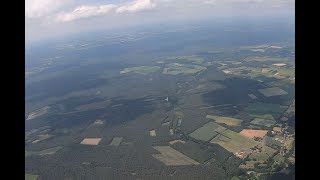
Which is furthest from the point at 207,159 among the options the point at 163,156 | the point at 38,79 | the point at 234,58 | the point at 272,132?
the point at 38,79

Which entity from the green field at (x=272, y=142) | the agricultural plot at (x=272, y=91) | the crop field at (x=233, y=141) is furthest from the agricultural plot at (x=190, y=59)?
the green field at (x=272, y=142)

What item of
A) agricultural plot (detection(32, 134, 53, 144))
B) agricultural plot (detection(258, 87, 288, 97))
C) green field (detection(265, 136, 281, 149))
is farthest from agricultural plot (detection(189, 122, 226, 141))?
agricultural plot (detection(32, 134, 53, 144))

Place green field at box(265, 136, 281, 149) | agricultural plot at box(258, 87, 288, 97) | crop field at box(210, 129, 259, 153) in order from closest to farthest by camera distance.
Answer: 1. green field at box(265, 136, 281, 149)
2. crop field at box(210, 129, 259, 153)
3. agricultural plot at box(258, 87, 288, 97)

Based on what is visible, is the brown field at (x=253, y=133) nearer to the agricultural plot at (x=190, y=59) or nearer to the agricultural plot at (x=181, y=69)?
the agricultural plot at (x=181, y=69)

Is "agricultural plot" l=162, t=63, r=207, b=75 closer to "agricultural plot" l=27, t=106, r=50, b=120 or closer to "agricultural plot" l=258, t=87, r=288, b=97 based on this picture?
"agricultural plot" l=258, t=87, r=288, b=97

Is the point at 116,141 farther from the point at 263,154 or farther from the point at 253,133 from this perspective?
the point at 263,154

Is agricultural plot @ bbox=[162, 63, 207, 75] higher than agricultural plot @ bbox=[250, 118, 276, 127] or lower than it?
higher
